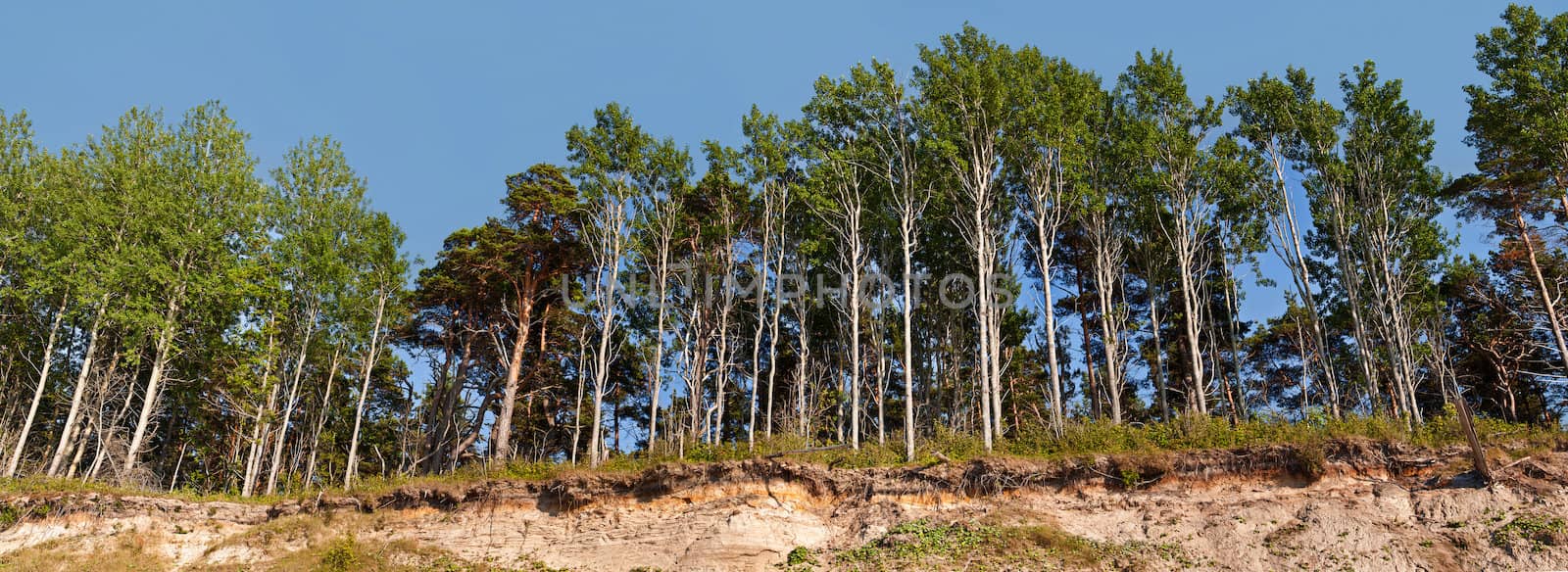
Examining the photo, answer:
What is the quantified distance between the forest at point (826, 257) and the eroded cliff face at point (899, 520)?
92.4 inches

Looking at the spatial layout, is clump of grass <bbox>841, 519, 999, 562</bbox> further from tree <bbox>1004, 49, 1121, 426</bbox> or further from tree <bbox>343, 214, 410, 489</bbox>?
tree <bbox>343, 214, 410, 489</bbox>

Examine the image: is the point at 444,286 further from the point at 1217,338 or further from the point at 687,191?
the point at 1217,338

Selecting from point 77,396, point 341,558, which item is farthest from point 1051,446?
point 77,396

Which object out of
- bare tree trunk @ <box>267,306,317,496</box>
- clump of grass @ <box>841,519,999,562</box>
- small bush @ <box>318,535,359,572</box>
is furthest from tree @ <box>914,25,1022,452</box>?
bare tree trunk @ <box>267,306,317,496</box>

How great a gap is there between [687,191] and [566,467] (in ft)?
34.7

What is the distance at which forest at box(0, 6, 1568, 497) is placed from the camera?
2255 centimetres

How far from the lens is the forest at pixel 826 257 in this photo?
2255 centimetres

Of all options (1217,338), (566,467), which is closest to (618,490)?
(566,467)

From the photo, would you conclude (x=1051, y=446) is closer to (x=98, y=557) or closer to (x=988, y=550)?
(x=988, y=550)

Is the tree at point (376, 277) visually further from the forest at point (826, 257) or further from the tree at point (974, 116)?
the tree at point (974, 116)

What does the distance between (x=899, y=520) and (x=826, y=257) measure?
12.4 m

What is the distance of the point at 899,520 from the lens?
16594 mm

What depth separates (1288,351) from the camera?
106 feet

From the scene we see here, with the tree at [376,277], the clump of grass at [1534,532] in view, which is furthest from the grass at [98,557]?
the clump of grass at [1534,532]
